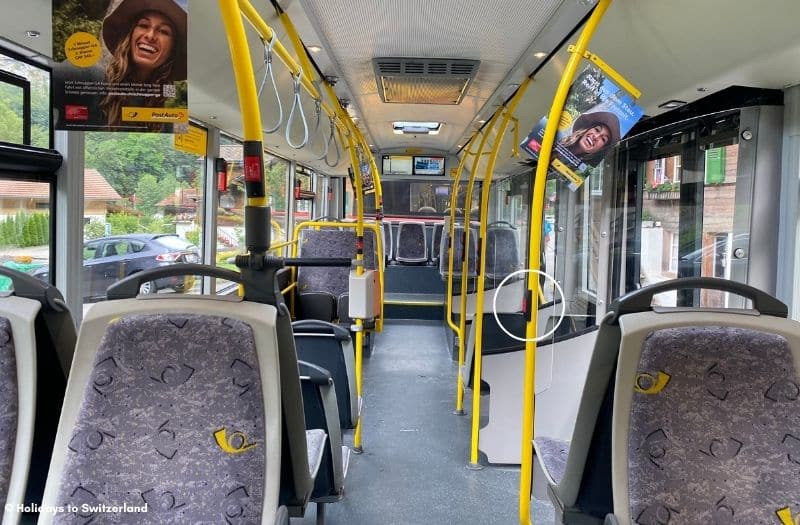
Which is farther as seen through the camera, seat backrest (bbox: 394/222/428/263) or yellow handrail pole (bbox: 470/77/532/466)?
seat backrest (bbox: 394/222/428/263)

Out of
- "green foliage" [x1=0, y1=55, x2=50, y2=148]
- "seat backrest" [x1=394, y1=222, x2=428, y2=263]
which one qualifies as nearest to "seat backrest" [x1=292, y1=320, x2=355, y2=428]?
"green foliage" [x1=0, y1=55, x2=50, y2=148]

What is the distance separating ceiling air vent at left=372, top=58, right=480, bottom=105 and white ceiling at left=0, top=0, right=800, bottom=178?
8 cm

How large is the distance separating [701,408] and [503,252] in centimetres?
438

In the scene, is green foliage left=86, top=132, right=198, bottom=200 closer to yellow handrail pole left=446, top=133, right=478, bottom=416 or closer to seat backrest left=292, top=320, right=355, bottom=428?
seat backrest left=292, top=320, right=355, bottom=428

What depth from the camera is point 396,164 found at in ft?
28.6

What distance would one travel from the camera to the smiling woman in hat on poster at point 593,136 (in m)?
2.10

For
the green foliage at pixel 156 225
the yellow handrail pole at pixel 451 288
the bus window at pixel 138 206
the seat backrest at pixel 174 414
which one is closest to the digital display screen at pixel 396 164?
the yellow handrail pole at pixel 451 288

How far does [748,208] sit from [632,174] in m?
1.21

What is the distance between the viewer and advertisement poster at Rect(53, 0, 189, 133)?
1.69m

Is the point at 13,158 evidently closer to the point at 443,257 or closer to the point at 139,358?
the point at 139,358

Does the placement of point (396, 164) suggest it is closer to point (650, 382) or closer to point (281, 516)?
point (650, 382)

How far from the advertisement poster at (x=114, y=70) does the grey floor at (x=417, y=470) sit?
83.5 inches

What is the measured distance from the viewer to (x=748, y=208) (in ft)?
8.82

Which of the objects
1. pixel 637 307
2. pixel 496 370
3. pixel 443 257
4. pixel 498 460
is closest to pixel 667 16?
pixel 637 307
